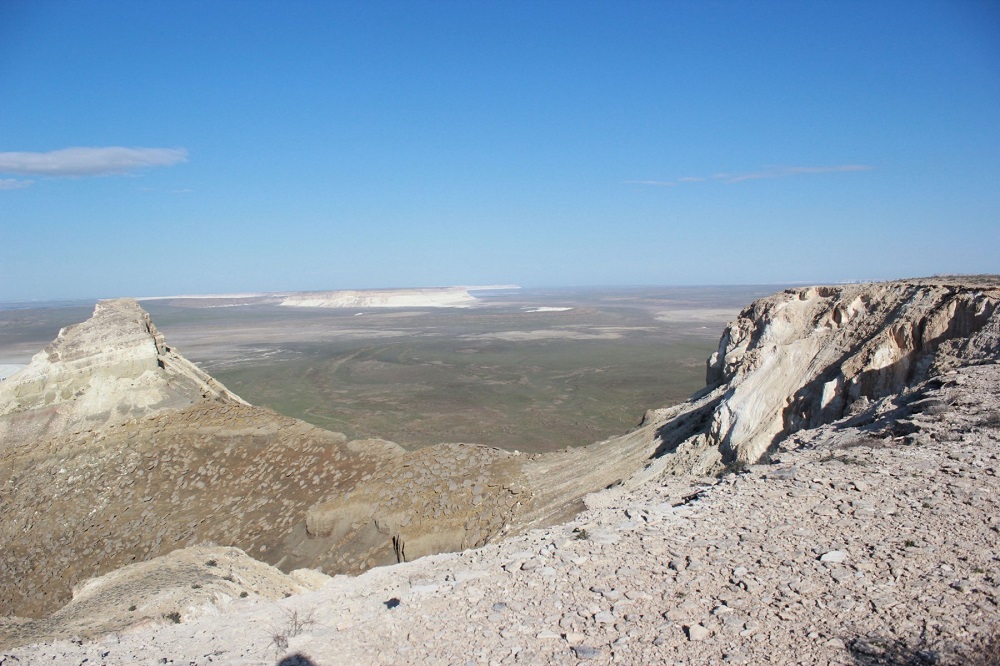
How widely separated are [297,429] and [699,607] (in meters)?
13.6

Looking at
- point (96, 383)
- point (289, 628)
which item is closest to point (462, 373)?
point (96, 383)

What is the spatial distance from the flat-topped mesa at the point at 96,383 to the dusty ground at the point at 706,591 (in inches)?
506

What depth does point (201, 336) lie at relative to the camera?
6688 centimetres

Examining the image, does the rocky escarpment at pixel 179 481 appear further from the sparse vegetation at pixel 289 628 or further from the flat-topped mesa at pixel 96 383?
the sparse vegetation at pixel 289 628

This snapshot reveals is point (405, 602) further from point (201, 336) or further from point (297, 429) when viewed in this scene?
point (201, 336)

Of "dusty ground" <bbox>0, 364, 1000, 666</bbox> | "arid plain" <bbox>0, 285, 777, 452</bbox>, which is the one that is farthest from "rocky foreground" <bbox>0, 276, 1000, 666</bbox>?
"arid plain" <bbox>0, 285, 777, 452</bbox>

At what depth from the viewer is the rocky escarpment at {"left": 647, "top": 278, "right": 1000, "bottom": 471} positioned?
10.2m

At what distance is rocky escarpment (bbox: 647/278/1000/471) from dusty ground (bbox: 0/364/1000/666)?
348 centimetres

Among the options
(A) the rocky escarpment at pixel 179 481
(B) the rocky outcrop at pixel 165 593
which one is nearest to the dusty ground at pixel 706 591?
(B) the rocky outcrop at pixel 165 593

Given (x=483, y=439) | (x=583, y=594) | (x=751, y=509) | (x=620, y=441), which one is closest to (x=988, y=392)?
(x=751, y=509)

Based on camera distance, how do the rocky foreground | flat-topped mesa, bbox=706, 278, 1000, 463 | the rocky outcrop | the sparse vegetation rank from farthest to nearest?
flat-topped mesa, bbox=706, 278, 1000, 463, the rocky outcrop, the sparse vegetation, the rocky foreground

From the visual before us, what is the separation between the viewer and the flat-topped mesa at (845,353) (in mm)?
10086

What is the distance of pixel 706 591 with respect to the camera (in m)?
A: 4.80

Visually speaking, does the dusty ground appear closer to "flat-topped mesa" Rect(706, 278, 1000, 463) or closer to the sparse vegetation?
the sparse vegetation
